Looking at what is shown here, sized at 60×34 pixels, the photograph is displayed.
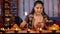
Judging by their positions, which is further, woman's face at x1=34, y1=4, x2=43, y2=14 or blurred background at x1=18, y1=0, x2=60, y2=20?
blurred background at x1=18, y1=0, x2=60, y2=20

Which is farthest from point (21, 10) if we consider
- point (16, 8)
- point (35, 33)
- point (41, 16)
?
point (35, 33)

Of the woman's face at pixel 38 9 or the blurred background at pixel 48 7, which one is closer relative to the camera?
the woman's face at pixel 38 9

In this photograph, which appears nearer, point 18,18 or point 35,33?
point 35,33

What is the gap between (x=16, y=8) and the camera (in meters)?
4.53

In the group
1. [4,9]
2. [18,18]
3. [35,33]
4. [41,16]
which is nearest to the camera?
[35,33]

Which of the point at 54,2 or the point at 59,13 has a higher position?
the point at 54,2

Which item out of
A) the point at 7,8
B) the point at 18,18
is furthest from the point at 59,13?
the point at 7,8

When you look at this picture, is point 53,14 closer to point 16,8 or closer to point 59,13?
point 59,13

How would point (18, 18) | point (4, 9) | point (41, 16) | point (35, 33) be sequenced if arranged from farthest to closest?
point (18, 18), point (41, 16), point (4, 9), point (35, 33)

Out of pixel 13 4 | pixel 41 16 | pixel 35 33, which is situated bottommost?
pixel 35 33

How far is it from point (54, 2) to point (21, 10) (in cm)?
97

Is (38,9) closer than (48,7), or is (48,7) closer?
(38,9)

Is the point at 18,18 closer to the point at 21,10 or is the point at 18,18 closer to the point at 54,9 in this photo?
the point at 21,10

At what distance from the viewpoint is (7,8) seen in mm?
3057
